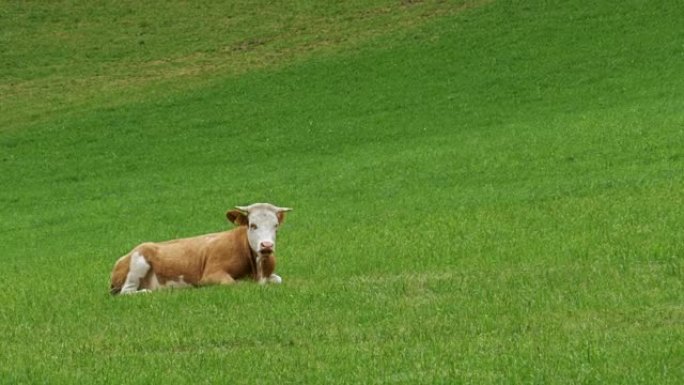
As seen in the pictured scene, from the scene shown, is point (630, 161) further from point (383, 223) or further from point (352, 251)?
point (352, 251)

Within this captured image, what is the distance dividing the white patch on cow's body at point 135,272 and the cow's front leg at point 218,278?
2.83 ft

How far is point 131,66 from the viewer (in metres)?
54.8

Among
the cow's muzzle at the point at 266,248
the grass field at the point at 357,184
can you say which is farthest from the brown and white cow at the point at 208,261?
the grass field at the point at 357,184

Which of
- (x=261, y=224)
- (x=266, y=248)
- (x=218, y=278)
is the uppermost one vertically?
(x=261, y=224)

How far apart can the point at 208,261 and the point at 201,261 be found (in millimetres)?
149

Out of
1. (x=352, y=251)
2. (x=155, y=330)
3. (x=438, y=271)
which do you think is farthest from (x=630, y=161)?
(x=155, y=330)

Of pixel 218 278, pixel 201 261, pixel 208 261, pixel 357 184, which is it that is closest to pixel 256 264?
pixel 218 278

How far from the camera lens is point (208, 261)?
16844 mm

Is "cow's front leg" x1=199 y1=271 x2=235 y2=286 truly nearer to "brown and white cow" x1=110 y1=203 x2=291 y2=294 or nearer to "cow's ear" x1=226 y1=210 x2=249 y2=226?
"brown and white cow" x1=110 y1=203 x2=291 y2=294

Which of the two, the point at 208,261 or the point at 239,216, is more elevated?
the point at 239,216

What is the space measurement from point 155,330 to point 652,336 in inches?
193

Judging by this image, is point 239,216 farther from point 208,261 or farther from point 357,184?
point 357,184

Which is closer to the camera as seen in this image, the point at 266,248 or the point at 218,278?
the point at 266,248

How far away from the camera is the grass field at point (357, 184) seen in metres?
11.5
